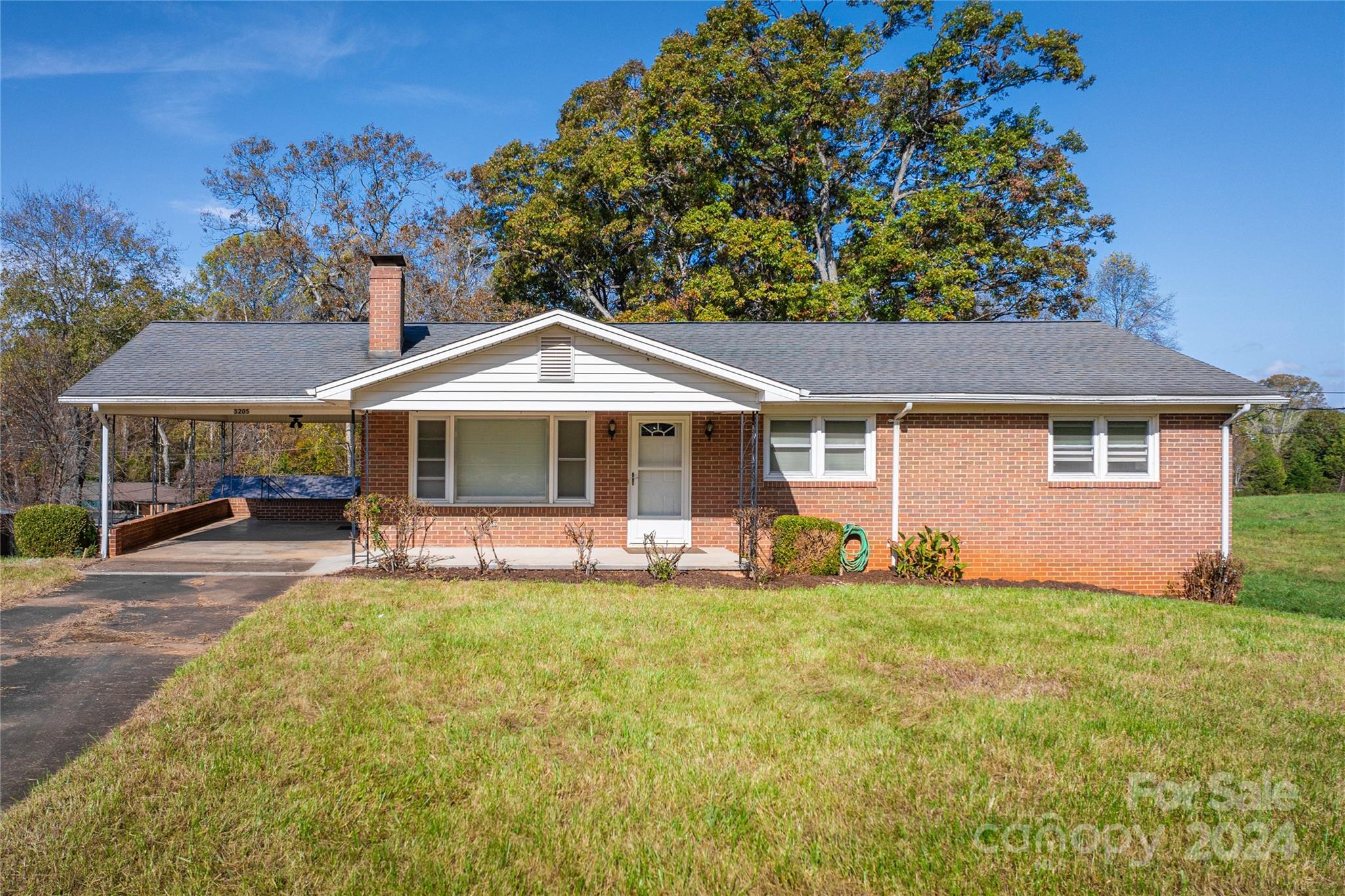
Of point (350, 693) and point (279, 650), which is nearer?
point (350, 693)

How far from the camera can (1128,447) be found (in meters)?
12.1

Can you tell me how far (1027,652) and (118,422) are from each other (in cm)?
3312

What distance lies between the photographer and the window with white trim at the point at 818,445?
1219 centimetres

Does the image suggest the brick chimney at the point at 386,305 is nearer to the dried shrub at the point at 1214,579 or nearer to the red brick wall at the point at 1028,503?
the red brick wall at the point at 1028,503

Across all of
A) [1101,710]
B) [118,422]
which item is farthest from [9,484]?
[1101,710]

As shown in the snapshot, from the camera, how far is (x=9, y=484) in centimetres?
2311

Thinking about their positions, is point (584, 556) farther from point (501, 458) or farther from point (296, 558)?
point (296, 558)

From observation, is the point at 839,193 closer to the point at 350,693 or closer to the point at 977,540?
the point at 977,540

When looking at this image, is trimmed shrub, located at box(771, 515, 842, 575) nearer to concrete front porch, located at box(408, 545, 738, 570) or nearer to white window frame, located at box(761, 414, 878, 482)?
concrete front porch, located at box(408, 545, 738, 570)

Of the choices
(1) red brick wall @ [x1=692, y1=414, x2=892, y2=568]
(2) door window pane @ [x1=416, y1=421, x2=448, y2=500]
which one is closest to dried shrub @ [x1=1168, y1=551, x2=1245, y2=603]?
(1) red brick wall @ [x1=692, y1=414, x2=892, y2=568]

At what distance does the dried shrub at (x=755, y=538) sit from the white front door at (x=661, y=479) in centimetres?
132

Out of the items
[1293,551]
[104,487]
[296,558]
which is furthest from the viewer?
[1293,551]

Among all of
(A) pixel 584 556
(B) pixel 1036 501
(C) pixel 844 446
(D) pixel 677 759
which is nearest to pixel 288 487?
(A) pixel 584 556

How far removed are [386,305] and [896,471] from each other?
390 inches
